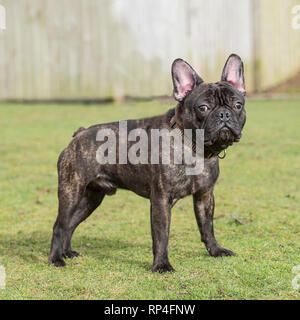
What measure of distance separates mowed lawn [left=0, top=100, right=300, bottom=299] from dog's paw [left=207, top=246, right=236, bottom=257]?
9 centimetres

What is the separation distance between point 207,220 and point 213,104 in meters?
1.17

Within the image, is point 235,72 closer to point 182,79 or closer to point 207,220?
point 182,79

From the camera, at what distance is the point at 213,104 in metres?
4.91

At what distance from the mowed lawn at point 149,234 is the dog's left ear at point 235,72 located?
1.33m

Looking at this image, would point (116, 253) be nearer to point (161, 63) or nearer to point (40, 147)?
point (40, 147)

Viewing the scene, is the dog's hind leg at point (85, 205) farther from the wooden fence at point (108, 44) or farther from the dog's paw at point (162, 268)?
the wooden fence at point (108, 44)

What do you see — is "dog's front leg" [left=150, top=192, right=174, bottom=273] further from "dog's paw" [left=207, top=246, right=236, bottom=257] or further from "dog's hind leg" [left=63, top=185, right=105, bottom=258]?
"dog's hind leg" [left=63, top=185, right=105, bottom=258]

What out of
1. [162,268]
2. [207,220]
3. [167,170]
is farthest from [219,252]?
[167,170]

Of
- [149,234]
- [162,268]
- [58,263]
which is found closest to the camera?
[162,268]

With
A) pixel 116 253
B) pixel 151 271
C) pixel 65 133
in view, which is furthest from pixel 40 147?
pixel 151 271

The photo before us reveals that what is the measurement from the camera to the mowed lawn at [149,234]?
480cm

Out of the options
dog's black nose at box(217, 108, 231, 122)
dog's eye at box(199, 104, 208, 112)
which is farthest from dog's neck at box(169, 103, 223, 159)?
dog's black nose at box(217, 108, 231, 122)

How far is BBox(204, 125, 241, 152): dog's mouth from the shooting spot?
4.81 metres
